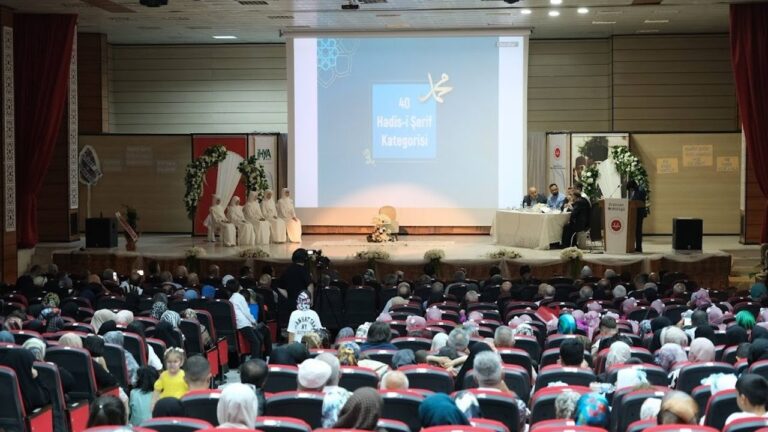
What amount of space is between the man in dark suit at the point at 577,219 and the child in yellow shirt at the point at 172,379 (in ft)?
44.1

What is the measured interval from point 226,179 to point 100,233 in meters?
5.06

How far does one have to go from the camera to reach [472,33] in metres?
24.0

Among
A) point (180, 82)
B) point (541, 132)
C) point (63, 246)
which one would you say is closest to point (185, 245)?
point (63, 246)

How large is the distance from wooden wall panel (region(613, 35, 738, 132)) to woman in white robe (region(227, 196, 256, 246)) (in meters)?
9.58

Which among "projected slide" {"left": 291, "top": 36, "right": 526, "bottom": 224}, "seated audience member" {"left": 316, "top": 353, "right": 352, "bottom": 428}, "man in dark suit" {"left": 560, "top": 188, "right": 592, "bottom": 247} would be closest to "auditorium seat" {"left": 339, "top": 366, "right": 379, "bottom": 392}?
"seated audience member" {"left": 316, "top": 353, "right": 352, "bottom": 428}

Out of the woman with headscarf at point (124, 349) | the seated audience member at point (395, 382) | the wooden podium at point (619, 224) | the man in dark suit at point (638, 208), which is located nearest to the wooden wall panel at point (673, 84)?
the man in dark suit at point (638, 208)

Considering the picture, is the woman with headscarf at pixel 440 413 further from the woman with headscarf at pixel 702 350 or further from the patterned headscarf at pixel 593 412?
the woman with headscarf at pixel 702 350

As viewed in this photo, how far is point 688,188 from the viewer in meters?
25.2

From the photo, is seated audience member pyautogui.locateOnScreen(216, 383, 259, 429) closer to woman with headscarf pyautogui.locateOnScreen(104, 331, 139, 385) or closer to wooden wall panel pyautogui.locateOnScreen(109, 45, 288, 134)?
woman with headscarf pyautogui.locateOnScreen(104, 331, 139, 385)

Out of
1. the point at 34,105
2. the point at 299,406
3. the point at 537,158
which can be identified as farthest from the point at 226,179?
the point at 299,406

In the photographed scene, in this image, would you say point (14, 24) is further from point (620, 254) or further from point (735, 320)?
point (735, 320)

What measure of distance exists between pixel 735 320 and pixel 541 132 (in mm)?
15869

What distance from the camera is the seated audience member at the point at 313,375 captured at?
21.8 ft

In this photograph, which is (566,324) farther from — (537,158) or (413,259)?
(537,158)
